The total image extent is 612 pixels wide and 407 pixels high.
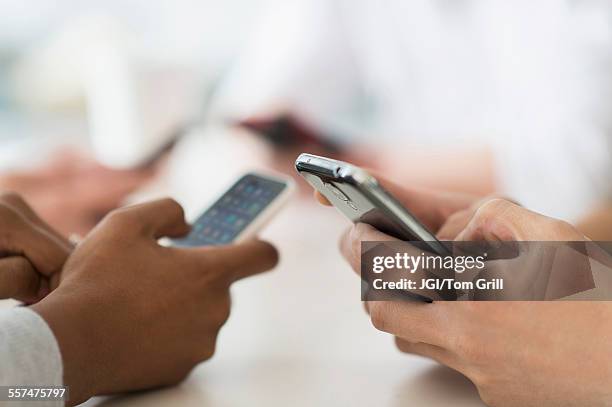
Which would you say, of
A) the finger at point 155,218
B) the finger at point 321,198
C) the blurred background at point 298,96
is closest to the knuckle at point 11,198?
the finger at point 155,218

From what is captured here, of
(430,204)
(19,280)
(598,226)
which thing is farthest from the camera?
(598,226)

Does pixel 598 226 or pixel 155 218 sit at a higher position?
pixel 155 218

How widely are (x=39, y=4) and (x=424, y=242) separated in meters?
1.20

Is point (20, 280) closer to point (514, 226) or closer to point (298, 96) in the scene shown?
point (514, 226)

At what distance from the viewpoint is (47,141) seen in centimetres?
150

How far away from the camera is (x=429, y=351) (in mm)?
605

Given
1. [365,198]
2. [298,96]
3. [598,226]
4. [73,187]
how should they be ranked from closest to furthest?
[365,198] < [598,226] < [73,187] < [298,96]

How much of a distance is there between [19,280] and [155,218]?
0.37 feet

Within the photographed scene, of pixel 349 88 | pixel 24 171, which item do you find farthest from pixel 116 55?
pixel 349 88

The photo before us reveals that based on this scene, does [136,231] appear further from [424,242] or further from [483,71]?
[483,71]

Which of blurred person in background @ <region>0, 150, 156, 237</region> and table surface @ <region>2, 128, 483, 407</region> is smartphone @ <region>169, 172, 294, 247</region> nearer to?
table surface @ <region>2, 128, 483, 407</region>

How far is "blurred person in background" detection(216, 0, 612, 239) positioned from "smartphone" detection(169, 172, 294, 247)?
513mm

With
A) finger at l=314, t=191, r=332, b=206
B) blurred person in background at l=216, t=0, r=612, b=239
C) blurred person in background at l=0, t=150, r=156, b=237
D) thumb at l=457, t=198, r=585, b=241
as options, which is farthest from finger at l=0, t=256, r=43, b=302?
blurred person in background at l=216, t=0, r=612, b=239

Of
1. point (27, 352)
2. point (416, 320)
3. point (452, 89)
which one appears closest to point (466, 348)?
point (416, 320)
